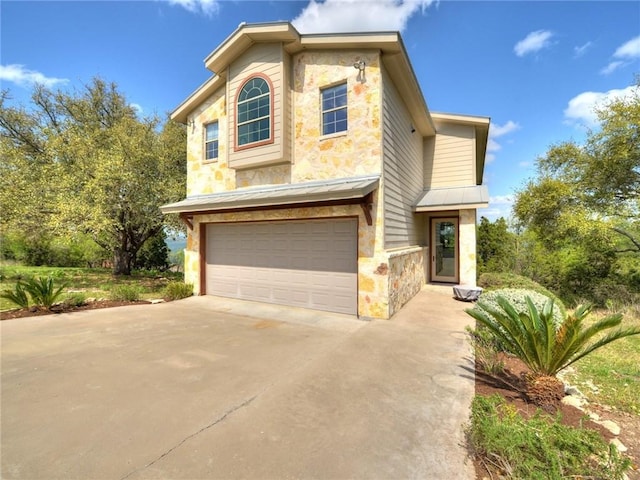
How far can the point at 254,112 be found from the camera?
8.65 m

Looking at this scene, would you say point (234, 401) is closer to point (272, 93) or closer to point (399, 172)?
point (399, 172)

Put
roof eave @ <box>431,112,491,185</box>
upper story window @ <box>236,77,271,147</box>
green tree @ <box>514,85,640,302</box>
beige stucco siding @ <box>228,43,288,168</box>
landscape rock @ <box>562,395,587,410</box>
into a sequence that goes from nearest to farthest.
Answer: landscape rock @ <box>562,395,587,410</box> → beige stucco siding @ <box>228,43,288,168</box> → upper story window @ <box>236,77,271,147</box> → roof eave @ <box>431,112,491,185</box> → green tree @ <box>514,85,640,302</box>

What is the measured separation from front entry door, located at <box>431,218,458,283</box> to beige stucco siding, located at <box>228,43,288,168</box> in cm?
778

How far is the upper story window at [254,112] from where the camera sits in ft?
27.3

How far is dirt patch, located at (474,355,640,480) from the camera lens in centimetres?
248

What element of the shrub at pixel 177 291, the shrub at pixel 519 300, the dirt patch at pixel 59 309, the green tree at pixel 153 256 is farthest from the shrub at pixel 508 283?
the green tree at pixel 153 256

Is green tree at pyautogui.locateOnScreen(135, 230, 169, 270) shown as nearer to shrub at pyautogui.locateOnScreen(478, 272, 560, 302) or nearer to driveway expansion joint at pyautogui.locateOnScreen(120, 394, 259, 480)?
driveway expansion joint at pyautogui.locateOnScreen(120, 394, 259, 480)

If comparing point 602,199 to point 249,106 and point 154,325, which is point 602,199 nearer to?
point 249,106

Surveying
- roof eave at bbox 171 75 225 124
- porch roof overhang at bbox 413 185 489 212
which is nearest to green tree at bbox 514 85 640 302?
porch roof overhang at bbox 413 185 489 212

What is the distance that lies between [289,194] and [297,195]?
28cm

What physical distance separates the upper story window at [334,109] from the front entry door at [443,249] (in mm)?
6746

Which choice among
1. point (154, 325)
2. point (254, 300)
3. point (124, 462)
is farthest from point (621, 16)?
point (154, 325)

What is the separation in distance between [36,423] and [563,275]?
21888 mm

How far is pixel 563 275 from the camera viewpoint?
16.3m
